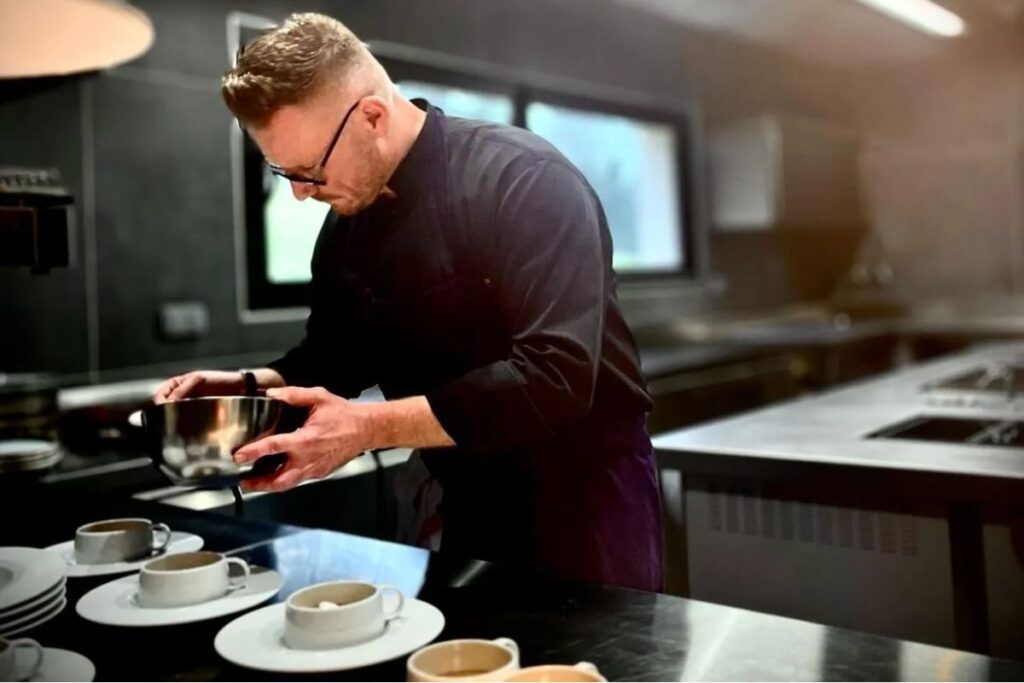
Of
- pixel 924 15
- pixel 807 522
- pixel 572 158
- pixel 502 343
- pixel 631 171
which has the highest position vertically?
pixel 924 15

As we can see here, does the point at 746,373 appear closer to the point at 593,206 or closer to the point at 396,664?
the point at 593,206

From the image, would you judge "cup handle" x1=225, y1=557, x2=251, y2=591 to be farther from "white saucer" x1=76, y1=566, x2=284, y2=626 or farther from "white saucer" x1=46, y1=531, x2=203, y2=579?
"white saucer" x1=46, y1=531, x2=203, y2=579

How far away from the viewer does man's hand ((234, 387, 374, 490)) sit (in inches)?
35.2

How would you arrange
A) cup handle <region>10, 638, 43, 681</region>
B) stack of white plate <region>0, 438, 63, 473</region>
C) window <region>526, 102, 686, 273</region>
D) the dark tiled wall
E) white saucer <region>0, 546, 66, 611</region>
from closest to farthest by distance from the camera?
cup handle <region>10, 638, 43, 681</region> < white saucer <region>0, 546, 66, 611</region> < stack of white plate <region>0, 438, 63, 473</region> < the dark tiled wall < window <region>526, 102, 686, 273</region>

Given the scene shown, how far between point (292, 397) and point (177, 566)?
0.22 meters

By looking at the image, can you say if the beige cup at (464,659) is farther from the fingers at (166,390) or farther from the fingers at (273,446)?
the fingers at (166,390)

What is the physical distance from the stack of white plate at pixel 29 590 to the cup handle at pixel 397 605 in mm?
312

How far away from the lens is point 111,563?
42.1 inches

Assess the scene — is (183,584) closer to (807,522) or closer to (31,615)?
(31,615)

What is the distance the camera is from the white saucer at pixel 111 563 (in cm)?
104

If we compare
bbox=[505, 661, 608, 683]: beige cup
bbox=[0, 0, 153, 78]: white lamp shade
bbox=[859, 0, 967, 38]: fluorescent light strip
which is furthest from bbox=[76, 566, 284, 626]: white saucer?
bbox=[859, 0, 967, 38]: fluorescent light strip

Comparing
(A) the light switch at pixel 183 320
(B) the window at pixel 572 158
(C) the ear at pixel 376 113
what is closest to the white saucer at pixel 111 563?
(B) the window at pixel 572 158

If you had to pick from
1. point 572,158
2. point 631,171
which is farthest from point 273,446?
point 631,171

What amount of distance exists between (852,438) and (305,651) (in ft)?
4.08
